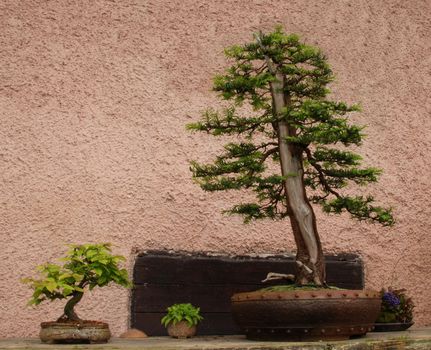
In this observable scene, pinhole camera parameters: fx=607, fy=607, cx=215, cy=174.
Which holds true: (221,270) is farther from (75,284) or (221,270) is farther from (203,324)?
(75,284)

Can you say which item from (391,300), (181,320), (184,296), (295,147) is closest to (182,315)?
(181,320)

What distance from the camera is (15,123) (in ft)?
6.26

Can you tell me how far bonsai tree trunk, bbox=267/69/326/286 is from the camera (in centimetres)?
165

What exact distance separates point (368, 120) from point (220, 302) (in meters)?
0.94

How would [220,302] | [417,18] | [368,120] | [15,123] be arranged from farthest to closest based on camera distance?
1. [417,18]
2. [368,120]
3. [220,302]
4. [15,123]

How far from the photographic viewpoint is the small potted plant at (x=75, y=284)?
4.83 feet

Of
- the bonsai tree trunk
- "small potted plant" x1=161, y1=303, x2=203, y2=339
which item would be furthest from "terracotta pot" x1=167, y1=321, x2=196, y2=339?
the bonsai tree trunk

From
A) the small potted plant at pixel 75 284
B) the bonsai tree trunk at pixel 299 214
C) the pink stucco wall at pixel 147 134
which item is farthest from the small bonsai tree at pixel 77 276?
the bonsai tree trunk at pixel 299 214

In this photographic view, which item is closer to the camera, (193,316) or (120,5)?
(193,316)

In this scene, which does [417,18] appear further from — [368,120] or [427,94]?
[368,120]

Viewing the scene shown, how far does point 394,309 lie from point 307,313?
1.91ft

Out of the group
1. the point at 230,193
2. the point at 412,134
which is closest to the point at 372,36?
the point at 412,134

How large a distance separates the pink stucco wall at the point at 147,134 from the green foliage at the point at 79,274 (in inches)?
13.1

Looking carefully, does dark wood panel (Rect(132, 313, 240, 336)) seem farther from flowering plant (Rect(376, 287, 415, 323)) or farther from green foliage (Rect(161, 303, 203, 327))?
flowering plant (Rect(376, 287, 415, 323))
